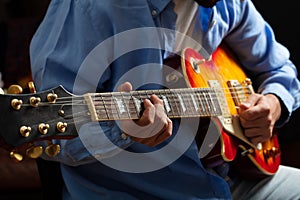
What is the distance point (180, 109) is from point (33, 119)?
0.99 feet

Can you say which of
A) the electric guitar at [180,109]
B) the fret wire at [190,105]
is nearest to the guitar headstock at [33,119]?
the electric guitar at [180,109]

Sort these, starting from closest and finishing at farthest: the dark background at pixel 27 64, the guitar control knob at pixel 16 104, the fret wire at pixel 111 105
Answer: the guitar control knob at pixel 16 104 < the fret wire at pixel 111 105 < the dark background at pixel 27 64

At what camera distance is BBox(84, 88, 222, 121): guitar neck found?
99 cm

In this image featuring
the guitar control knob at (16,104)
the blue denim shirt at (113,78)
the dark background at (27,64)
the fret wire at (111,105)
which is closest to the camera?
the guitar control knob at (16,104)

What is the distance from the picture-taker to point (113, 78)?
1150mm

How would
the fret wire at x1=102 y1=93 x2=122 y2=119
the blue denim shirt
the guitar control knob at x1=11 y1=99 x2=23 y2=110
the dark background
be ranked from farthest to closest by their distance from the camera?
1. the dark background
2. the blue denim shirt
3. the fret wire at x1=102 y1=93 x2=122 y2=119
4. the guitar control knob at x1=11 y1=99 x2=23 y2=110

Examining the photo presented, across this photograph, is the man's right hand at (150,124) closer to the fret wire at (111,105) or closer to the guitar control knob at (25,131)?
the fret wire at (111,105)

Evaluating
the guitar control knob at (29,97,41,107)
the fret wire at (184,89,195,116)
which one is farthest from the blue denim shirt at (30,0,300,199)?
the guitar control knob at (29,97,41,107)

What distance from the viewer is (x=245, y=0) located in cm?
142

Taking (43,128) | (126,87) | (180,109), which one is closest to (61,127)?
(43,128)

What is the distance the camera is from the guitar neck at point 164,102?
3.25 ft

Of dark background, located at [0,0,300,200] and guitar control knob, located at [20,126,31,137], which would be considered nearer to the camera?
guitar control knob, located at [20,126,31,137]

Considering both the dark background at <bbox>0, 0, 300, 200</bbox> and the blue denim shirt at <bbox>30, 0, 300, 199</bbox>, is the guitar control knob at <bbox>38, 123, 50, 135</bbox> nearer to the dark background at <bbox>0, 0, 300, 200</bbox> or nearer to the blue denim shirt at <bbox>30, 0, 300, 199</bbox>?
the blue denim shirt at <bbox>30, 0, 300, 199</bbox>

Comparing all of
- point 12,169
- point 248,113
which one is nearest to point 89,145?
point 248,113
